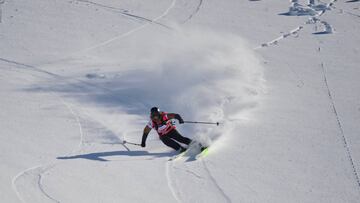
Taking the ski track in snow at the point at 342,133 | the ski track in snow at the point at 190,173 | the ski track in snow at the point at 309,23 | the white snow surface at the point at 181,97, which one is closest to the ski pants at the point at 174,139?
the white snow surface at the point at 181,97

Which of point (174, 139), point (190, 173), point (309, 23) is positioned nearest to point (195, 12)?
point (309, 23)

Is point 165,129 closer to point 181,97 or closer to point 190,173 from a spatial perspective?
point 190,173

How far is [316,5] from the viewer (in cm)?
2162

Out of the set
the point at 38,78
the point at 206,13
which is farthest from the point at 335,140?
the point at 206,13

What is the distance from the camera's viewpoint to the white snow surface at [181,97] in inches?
393

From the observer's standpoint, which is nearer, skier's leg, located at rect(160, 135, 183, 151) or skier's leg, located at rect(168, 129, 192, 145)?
skier's leg, located at rect(160, 135, 183, 151)

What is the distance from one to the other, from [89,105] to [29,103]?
5.17 ft

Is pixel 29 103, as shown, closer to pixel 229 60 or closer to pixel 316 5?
pixel 229 60

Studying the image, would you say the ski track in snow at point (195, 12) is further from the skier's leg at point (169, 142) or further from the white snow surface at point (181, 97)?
the skier's leg at point (169, 142)

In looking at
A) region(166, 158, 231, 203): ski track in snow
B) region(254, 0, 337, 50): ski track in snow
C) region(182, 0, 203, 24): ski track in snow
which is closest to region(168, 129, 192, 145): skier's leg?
region(166, 158, 231, 203): ski track in snow

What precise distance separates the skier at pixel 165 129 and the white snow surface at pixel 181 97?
0.25 m

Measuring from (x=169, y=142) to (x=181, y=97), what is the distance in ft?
9.60

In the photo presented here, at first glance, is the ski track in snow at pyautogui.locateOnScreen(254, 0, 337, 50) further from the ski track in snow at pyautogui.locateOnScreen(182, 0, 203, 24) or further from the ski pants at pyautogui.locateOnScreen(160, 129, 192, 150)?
the ski pants at pyautogui.locateOnScreen(160, 129, 192, 150)

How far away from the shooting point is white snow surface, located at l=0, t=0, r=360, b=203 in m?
9.98
